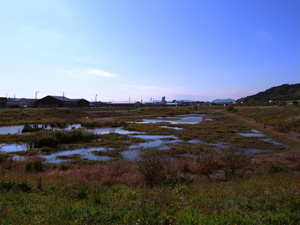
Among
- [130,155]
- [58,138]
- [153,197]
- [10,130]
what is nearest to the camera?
[153,197]

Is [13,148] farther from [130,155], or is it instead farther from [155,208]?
[155,208]

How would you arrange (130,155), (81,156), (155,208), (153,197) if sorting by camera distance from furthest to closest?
(130,155), (81,156), (153,197), (155,208)

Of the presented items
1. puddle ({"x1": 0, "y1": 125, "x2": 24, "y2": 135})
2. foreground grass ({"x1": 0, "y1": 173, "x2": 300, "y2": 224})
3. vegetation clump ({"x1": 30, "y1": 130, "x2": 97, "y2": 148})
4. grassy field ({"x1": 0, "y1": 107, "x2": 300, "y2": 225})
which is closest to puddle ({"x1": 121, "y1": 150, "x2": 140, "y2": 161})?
grassy field ({"x1": 0, "y1": 107, "x2": 300, "y2": 225})

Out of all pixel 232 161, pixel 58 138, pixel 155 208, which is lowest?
pixel 58 138

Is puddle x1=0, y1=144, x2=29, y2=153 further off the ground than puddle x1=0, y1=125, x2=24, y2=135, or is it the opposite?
puddle x1=0, y1=125, x2=24, y2=135

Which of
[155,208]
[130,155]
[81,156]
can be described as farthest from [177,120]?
[155,208]

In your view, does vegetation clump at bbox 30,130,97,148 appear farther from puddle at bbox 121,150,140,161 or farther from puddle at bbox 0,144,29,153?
puddle at bbox 121,150,140,161

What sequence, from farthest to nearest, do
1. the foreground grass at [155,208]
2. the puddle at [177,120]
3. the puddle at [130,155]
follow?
the puddle at [177,120]
the puddle at [130,155]
the foreground grass at [155,208]

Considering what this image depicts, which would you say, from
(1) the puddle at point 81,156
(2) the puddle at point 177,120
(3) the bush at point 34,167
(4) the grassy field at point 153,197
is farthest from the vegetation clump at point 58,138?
(2) the puddle at point 177,120

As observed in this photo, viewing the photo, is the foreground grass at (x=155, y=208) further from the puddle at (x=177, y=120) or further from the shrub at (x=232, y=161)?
the puddle at (x=177, y=120)

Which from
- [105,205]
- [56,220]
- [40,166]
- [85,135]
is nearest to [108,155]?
[40,166]

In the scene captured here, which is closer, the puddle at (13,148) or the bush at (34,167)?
the bush at (34,167)

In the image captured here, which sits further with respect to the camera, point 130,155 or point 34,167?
point 130,155

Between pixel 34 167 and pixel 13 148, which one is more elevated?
pixel 34 167
